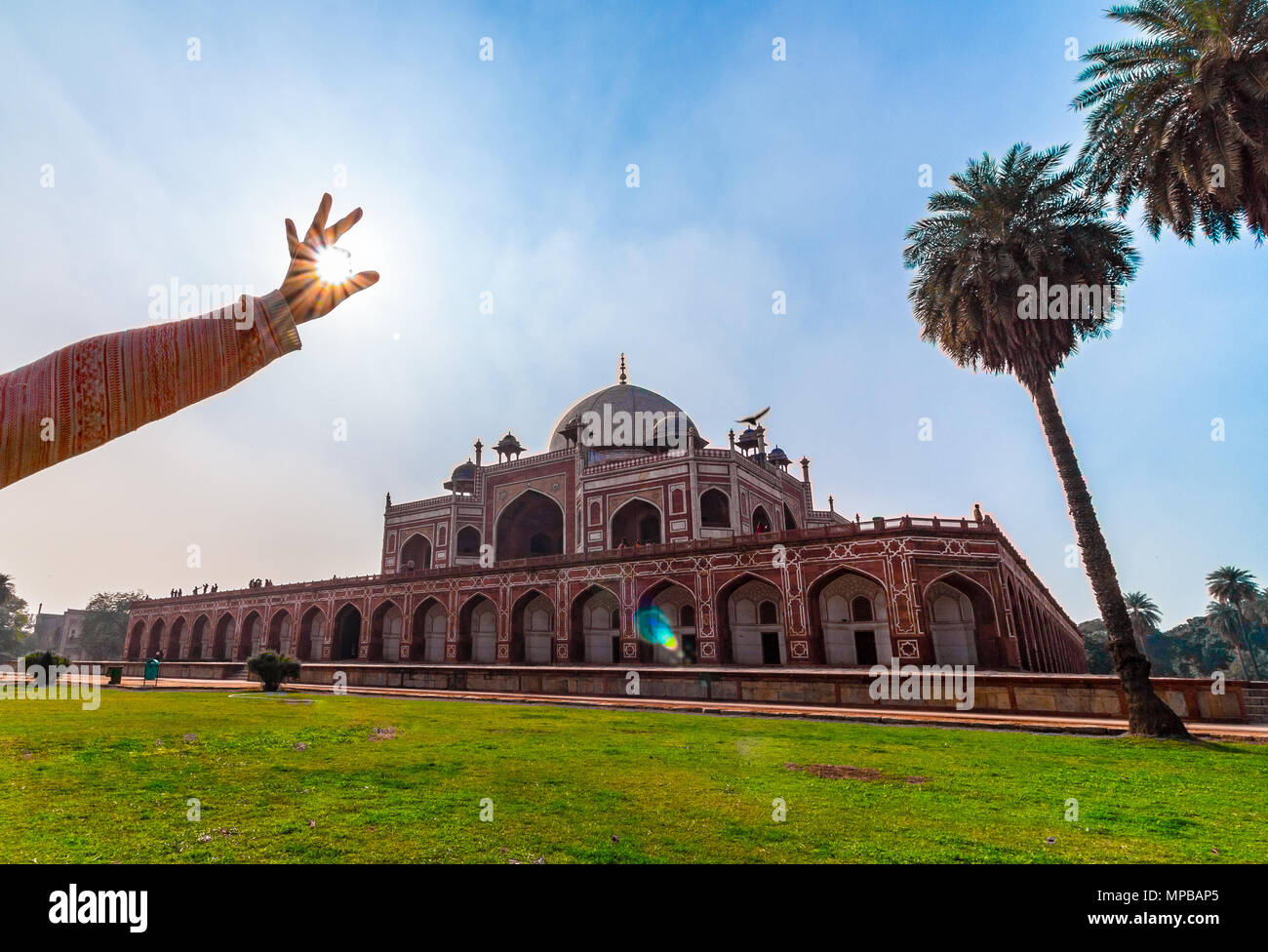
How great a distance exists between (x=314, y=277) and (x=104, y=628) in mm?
97042

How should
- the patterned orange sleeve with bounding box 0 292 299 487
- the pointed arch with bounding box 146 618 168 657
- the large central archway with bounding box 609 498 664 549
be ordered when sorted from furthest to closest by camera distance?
the pointed arch with bounding box 146 618 168 657 < the large central archway with bounding box 609 498 664 549 < the patterned orange sleeve with bounding box 0 292 299 487

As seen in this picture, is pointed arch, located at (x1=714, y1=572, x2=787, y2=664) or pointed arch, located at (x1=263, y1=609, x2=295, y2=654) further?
pointed arch, located at (x1=263, y1=609, x2=295, y2=654)

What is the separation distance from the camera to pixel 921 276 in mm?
19141

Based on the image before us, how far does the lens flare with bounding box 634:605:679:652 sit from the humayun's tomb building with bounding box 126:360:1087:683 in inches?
12.1

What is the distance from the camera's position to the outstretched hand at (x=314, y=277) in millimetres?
2223

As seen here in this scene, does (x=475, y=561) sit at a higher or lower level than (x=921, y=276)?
lower

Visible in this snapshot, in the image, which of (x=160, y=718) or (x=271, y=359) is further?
(x=160, y=718)

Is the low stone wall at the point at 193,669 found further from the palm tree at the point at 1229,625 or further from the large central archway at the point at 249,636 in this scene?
the palm tree at the point at 1229,625

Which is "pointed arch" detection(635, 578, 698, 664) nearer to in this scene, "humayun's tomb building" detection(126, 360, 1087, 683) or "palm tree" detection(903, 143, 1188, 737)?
"humayun's tomb building" detection(126, 360, 1087, 683)

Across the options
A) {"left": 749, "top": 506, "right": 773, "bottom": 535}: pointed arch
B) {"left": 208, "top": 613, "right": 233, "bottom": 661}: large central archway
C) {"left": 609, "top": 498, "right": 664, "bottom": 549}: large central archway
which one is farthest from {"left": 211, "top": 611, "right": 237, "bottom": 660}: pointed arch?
{"left": 749, "top": 506, "right": 773, "bottom": 535}: pointed arch

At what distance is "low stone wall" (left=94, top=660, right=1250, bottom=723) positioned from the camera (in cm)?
1598
